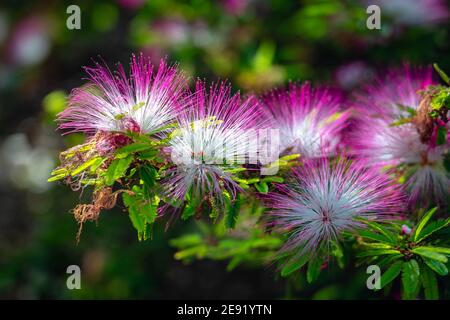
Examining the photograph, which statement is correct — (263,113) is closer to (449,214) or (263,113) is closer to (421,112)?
(421,112)


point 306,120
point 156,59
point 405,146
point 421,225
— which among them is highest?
point 156,59

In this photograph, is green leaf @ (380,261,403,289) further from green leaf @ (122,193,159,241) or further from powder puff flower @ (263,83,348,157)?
green leaf @ (122,193,159,241)

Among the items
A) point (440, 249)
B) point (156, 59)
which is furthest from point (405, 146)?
point (156, 59)

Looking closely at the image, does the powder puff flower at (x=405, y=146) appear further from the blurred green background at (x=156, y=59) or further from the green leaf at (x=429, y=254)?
the blurred green background at (x=156, y=59)

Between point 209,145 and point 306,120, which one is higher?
point 306,120

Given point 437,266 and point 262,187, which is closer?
point 437,266

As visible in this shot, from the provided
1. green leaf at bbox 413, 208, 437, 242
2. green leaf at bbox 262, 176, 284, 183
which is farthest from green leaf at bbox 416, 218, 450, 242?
green leaf at bbox 262, 176, 284, 183

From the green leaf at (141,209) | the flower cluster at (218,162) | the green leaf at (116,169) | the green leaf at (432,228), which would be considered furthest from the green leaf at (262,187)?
the green leaf at (432,228)

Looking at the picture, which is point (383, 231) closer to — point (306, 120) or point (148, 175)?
point (306, 120)
